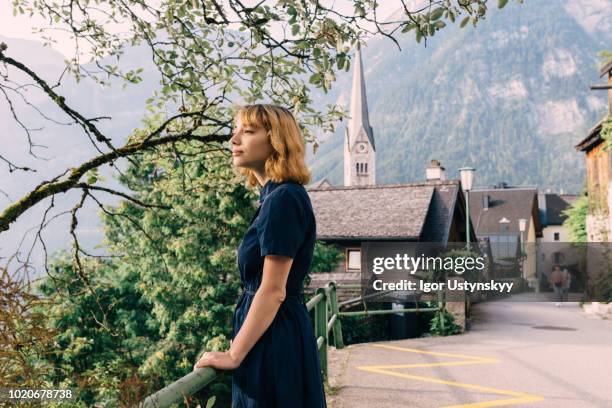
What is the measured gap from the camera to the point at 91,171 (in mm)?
5117

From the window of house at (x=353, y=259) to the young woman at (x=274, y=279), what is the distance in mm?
24294

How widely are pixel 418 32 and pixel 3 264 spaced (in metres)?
2.39

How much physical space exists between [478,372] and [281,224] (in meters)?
5.72

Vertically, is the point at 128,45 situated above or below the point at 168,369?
above

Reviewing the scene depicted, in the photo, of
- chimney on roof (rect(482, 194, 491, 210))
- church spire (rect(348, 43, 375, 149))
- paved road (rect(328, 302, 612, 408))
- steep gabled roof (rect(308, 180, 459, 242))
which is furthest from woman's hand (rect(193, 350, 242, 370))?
church spire (rect(348, 43, 375, 149))

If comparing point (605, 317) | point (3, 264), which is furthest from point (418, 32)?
point (605, 317)

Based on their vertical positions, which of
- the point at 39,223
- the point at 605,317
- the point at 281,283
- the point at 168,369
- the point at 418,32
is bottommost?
the point at 168,369

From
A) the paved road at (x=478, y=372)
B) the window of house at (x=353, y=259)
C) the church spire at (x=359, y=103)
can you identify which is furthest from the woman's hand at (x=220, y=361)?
the church spire at (x=359, y=103)

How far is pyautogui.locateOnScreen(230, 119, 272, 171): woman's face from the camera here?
84.9 inches

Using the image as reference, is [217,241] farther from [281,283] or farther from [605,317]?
[281,283]

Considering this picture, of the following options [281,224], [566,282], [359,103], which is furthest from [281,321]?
[359,103]

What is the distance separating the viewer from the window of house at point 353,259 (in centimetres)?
2633

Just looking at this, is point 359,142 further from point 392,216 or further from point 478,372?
point 478,372

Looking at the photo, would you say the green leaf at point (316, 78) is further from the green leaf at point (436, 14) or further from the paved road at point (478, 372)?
the paved road at point (478, 372)
